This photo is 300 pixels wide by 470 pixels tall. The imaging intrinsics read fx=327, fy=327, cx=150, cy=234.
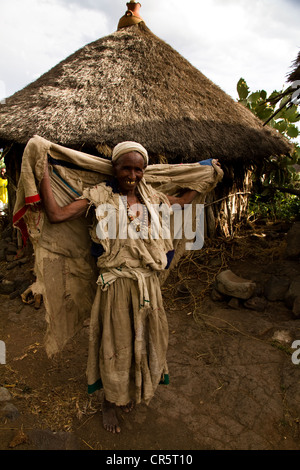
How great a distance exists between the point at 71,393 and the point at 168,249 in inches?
54.7

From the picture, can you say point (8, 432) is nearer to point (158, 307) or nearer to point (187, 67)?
point (158, 307)

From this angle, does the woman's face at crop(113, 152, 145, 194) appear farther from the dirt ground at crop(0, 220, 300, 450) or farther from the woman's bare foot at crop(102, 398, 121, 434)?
the dirt ground at crop(0, 220, 300, 450)

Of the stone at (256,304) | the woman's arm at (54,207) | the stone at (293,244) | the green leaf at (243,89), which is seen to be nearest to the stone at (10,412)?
the woman's arm at (54,207)

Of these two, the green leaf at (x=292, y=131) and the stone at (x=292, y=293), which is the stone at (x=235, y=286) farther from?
the green leaf at (x=292, y=131)

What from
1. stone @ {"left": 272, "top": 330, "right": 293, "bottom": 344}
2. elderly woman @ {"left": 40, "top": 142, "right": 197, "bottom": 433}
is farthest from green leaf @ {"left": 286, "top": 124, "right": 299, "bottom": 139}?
elderly woman @ {"left": 40, "top": 142, "right": 197, "bottom": 433}

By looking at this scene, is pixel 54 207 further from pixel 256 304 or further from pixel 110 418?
pixel 256 304

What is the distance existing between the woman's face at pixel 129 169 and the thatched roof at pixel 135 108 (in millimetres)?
2318

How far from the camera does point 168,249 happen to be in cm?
228

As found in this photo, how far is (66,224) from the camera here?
2.16m

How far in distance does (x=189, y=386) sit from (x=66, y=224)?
5.42ft

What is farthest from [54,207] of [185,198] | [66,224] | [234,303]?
[234,303]

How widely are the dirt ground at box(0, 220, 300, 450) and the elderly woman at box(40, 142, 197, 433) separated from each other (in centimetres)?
32
